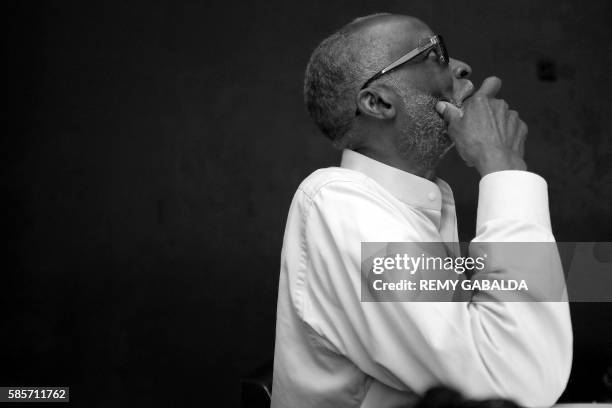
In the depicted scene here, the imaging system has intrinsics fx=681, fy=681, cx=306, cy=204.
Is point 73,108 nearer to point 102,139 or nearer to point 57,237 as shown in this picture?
point 102,139

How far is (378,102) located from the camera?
4.35 ft

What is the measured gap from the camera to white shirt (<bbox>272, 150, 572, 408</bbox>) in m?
0.96

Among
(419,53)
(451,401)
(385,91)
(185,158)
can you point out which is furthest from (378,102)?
(185,158)

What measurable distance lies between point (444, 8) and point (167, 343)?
6.51 feet

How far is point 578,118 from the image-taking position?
3.07 meters

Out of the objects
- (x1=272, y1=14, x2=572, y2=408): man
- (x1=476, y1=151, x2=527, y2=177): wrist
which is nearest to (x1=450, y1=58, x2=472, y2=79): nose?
(x1=272, y1=14, x2=572, y2=408): man

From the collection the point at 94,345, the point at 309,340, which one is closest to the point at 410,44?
the point at 309,340

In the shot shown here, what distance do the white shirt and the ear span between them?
142mm

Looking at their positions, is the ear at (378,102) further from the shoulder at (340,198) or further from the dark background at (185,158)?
the dark background at (185,158)

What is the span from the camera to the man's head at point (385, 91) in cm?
132

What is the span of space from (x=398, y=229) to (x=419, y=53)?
0.45m

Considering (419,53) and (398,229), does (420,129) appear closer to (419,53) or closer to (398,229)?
(419,53)

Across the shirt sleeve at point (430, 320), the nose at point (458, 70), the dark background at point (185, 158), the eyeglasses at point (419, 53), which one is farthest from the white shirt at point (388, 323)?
the dark background at point (185, 158)

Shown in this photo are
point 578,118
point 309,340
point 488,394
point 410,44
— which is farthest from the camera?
point 578,118
